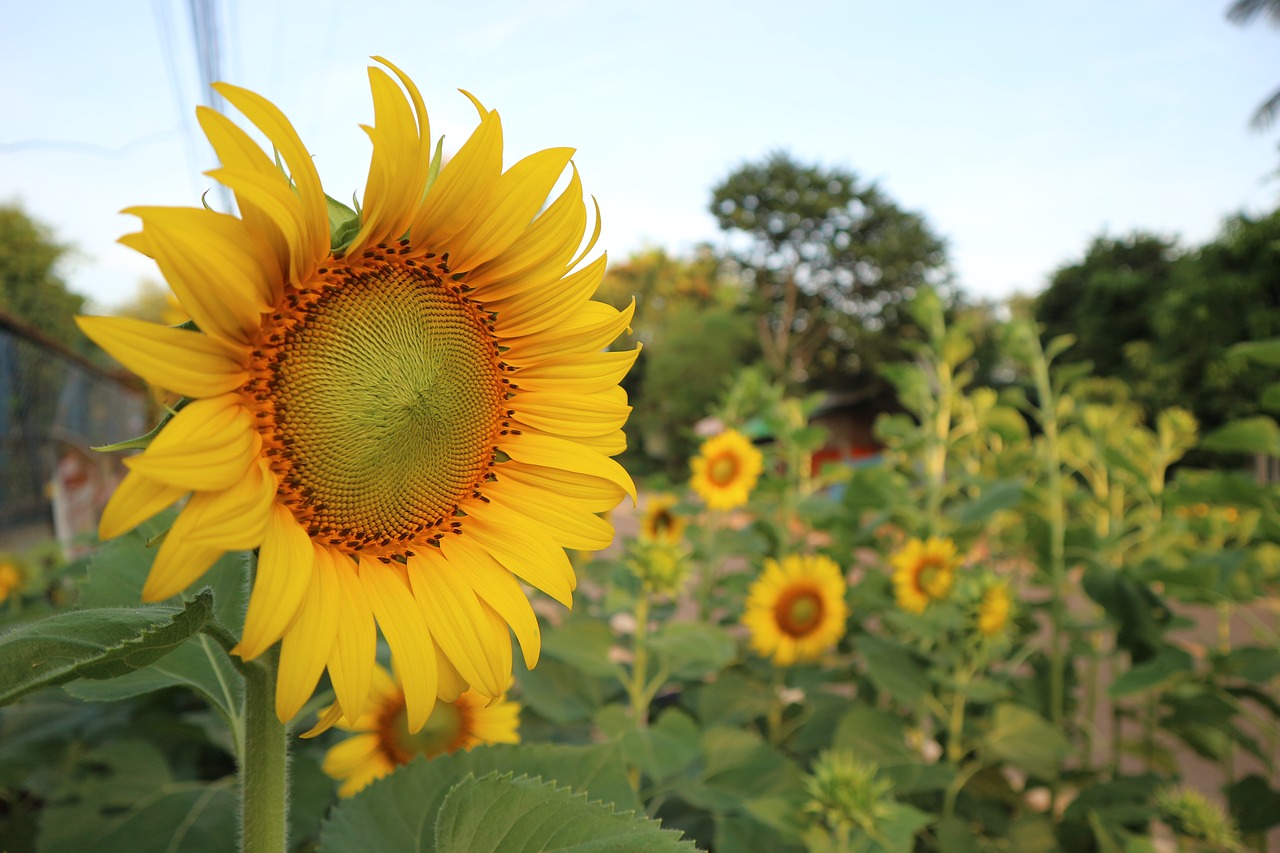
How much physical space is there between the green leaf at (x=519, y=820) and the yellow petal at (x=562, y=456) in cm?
22

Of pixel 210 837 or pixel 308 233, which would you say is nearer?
pixel 308 233

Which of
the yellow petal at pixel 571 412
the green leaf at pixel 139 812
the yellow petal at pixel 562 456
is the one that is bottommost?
the green leaf at pixel 139 812

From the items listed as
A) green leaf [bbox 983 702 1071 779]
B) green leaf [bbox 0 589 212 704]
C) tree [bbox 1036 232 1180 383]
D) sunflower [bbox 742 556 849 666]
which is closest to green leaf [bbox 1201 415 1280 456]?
green leaf [bbox 983 702 1071 779]

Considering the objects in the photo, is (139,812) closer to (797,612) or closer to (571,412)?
(571,412)

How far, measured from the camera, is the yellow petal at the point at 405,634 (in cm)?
48

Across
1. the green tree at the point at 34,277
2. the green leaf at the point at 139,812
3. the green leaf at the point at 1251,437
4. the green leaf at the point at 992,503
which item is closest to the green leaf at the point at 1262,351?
the green leaf at the point at 1251,437

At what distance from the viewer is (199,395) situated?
42 centimetres

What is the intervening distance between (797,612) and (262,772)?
71.8 inches

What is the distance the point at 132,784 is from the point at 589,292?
0.92 meters

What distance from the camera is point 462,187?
52cm

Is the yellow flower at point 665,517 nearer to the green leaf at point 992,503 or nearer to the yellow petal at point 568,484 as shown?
the green leaf at point 992,503

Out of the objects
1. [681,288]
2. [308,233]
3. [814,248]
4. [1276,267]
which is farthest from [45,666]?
[681,288]

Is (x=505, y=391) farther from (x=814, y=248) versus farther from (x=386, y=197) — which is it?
(x=814, y=248)

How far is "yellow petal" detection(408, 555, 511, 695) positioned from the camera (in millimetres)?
512
